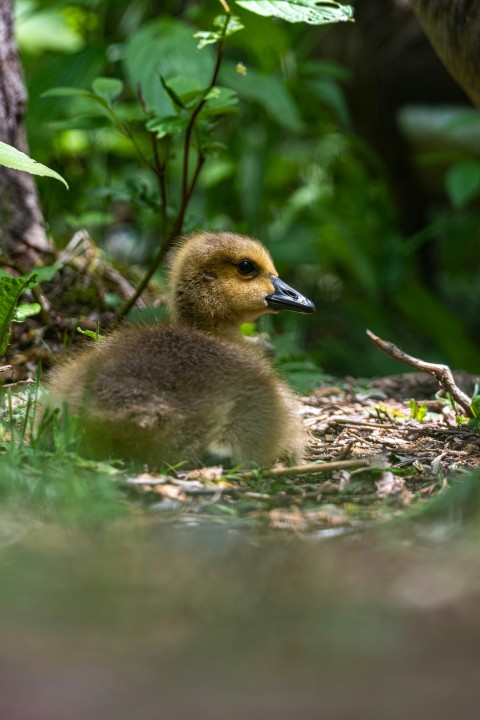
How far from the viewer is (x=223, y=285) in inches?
127

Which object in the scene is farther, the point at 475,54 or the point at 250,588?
the point at 475,54

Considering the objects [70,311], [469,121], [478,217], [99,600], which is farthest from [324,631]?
[478,217]

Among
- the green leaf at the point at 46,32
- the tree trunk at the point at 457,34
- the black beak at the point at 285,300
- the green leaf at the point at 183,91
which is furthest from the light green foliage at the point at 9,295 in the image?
the green leaf at the point at 46,32

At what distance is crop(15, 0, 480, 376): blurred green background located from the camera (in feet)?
18.7

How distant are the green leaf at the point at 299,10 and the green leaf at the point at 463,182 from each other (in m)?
2.37

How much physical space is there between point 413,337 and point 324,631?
5417mm

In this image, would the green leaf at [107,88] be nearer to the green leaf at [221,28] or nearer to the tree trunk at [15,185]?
the green leaf at [221,28]

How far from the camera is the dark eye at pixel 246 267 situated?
328 centimetres

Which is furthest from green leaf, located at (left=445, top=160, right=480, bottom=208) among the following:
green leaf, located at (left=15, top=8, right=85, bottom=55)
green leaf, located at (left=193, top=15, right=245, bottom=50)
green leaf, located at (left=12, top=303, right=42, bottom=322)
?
green leaf, located at (left=12, top=303, right=42, bottom=322)

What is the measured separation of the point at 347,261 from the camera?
6.77m

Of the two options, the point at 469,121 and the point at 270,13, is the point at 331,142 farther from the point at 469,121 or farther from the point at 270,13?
the point at 270,13

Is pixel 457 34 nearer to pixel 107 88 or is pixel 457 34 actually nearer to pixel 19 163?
pixel 107 88

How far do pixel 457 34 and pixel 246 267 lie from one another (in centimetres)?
159

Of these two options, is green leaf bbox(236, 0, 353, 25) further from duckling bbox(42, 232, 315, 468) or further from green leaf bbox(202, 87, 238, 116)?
duckling bbox(42, 232, 315, 468)
